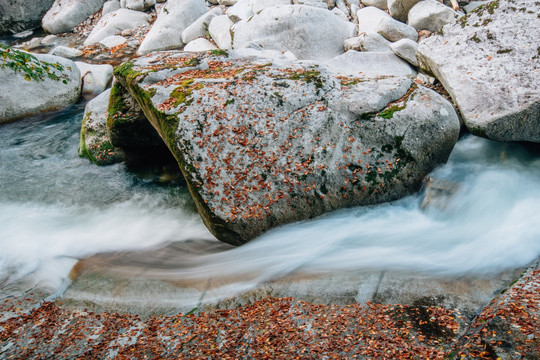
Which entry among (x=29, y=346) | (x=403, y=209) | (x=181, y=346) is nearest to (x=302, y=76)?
(x=403, y=209)

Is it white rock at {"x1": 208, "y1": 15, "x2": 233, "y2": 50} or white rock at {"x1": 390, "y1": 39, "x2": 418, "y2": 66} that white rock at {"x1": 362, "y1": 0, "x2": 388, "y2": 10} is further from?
white rock at {"x1": 208, "y1": 15, "x2": 233, "y2": 50}

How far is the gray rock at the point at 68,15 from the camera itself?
1688cm

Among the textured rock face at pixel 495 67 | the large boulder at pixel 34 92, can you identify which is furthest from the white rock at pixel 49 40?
the textured rock face at pixel 495 67

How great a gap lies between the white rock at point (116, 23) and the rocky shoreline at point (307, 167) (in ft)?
27.8

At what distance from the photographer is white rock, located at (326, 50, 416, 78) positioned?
8.82 m

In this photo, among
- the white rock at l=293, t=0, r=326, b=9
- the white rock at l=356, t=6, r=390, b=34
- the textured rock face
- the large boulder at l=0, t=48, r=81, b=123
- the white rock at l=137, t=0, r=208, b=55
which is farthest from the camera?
the white rock at l=137, t=0, r=208, b=55

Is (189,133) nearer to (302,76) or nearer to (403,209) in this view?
(302,76)

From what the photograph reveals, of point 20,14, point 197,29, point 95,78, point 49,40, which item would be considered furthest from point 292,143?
point 20,14

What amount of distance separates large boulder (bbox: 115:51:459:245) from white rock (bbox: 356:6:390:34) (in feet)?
20.0

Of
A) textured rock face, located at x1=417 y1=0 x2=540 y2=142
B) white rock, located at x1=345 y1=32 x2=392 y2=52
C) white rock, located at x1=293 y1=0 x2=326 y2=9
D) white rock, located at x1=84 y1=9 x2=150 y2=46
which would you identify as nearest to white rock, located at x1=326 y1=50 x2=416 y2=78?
white rock, located at x1=345 y1=32 x2=392 y2=52

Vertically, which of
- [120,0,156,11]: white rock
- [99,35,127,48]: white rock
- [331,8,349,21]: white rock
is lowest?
[331,8,349,21]: white rock

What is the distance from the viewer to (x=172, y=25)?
13.6 m

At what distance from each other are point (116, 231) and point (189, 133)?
1934mm

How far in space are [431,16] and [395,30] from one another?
3.38 ft
